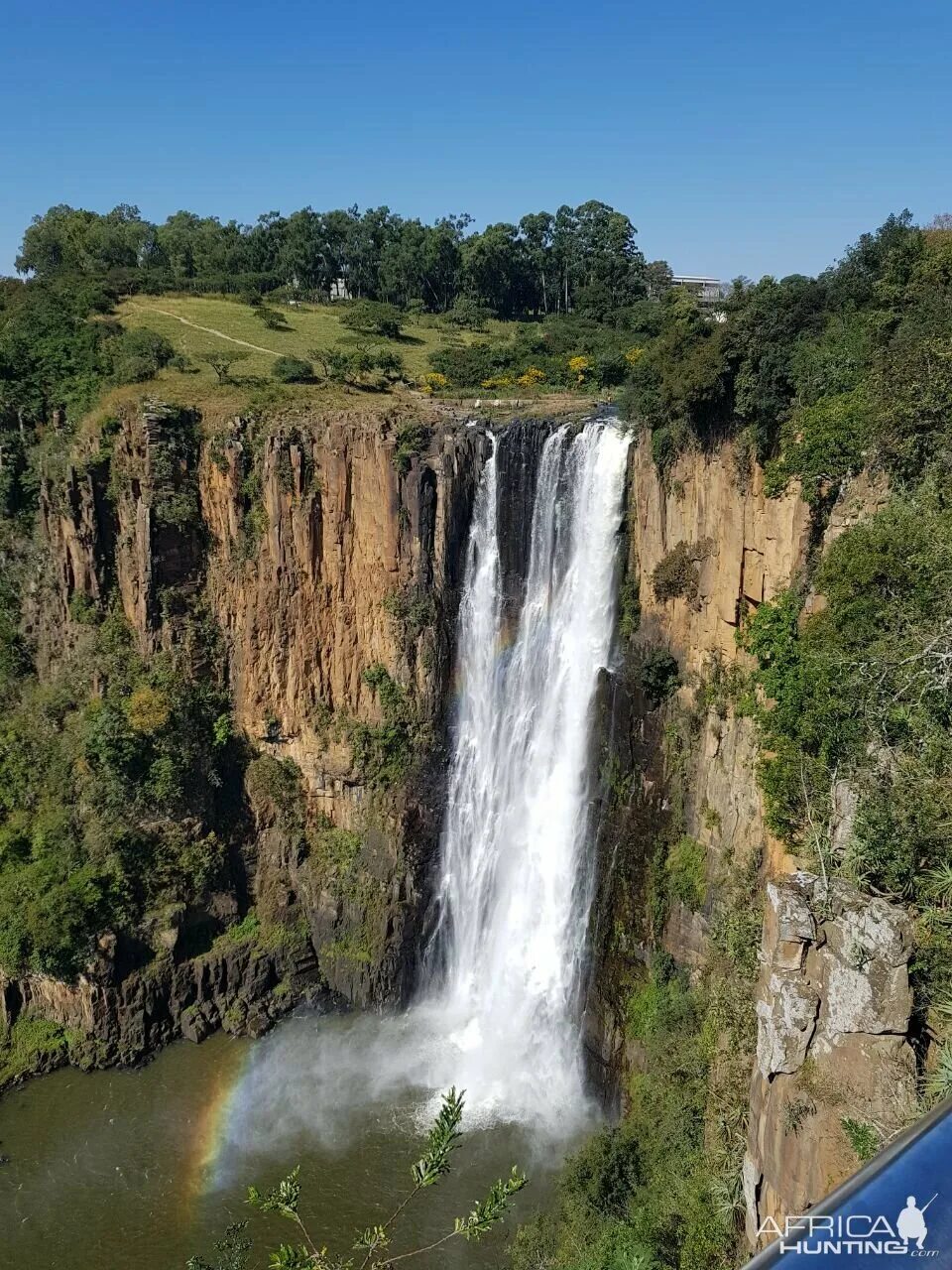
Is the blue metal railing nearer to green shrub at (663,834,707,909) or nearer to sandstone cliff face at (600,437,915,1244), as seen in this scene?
sandstone cliff face at (600,437,915,1244)

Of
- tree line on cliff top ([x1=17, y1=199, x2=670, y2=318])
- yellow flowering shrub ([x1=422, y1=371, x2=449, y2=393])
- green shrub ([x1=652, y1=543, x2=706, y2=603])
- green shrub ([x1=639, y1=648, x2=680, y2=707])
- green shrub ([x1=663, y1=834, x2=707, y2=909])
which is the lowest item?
green shrub ([x1=663, y1=834, x2=707, y2=909])

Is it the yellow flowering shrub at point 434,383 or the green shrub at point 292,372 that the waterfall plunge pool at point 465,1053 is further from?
the green shrub at point 292,372

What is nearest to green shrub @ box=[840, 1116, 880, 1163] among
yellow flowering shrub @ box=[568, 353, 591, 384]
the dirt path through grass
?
yellow flowering shrub @ box=[568, 353, 591, 384]

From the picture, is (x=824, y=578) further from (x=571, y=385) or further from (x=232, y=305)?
(x=232, y=305)

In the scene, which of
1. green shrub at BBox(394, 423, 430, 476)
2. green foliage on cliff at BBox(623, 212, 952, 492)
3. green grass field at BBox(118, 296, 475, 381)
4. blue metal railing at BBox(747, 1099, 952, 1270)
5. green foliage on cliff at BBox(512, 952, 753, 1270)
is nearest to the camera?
blue metal railing at BBox(747, 1099, 952, 1270)

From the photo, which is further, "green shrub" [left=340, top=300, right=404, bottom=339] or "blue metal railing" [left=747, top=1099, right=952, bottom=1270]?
"green shrub" [left=340, top=300, right=404, bottom=339]

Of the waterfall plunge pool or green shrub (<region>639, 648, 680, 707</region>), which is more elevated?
green shrub (<region>639, 648, 680, 707</region>)

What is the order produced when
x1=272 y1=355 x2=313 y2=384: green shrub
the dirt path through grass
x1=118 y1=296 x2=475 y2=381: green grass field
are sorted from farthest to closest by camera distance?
the dirt path through grass < x1=118 y1=296 x2=475 y2=381: green grass field < x1=272 y1=355 x2=313 y2=384: green shrub
